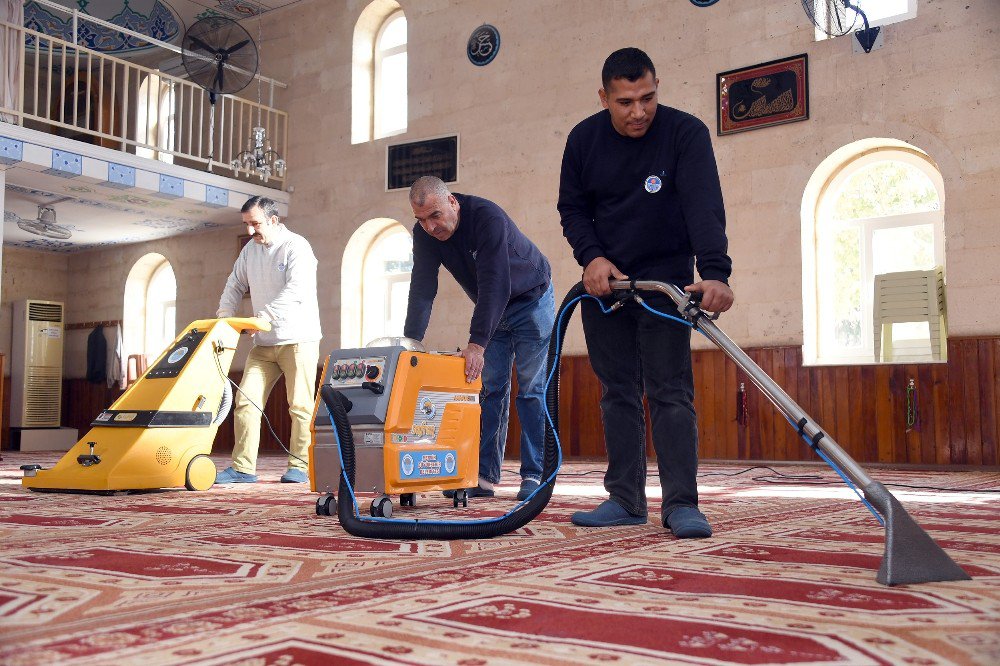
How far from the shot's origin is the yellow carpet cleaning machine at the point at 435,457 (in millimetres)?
1798

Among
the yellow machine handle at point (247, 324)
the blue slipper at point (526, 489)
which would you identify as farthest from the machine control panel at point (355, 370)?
the yellow machine handle at point (247, 324)

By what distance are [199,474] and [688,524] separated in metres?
2.67

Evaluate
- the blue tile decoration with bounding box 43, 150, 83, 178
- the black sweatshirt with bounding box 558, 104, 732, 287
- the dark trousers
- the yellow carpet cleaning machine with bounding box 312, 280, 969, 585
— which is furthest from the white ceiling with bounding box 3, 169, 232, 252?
the dark trousers

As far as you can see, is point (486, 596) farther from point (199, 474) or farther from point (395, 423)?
point (199, 474)

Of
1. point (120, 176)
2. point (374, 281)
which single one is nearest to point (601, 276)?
point (120, 176)

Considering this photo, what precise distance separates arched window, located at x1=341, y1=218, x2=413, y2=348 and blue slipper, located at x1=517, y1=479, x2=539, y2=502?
19.8 feet

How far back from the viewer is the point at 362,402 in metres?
2.94

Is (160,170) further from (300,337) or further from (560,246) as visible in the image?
(300,337)

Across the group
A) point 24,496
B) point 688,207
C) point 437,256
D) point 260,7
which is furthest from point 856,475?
point 260,7

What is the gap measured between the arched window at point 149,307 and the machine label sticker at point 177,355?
25.7ft

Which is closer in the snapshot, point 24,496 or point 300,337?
point 24,496

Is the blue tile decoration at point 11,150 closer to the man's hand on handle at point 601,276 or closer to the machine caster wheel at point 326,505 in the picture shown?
the machine caster wheel at point 326,505

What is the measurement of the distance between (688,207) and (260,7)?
9.04 meters

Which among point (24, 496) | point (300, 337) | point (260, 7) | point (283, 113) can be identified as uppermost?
Result: point (260, 7)
